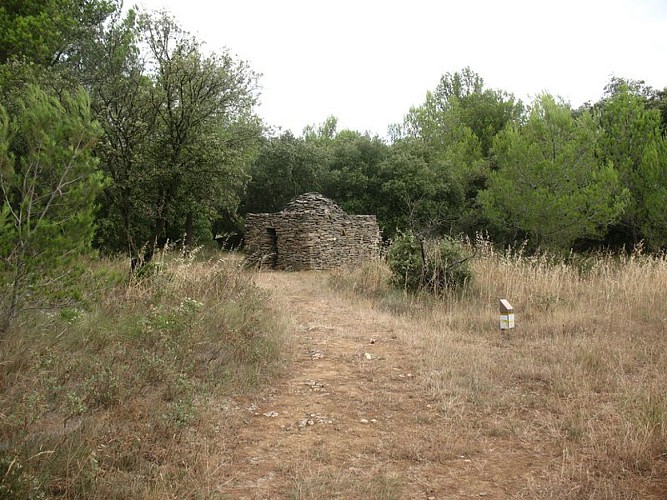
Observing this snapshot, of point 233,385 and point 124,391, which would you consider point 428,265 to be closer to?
point 233,385

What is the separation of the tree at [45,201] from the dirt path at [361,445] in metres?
2.16

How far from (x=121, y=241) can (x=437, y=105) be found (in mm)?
32002

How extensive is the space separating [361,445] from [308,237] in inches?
611

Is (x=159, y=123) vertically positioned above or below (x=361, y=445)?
above

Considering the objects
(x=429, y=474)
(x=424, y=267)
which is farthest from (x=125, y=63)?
(x=429, y=474)

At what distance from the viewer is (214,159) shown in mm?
9984

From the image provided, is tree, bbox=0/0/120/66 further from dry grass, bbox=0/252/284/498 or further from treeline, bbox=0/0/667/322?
dry grass, bbox=0/252/284/498

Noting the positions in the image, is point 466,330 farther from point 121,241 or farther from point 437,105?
point 437,105

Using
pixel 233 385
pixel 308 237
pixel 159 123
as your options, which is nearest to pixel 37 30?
pixel 159 123

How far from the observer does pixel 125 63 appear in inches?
376

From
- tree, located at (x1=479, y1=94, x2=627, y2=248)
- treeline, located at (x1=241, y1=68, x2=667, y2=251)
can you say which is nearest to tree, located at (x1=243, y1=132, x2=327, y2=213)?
treeline, located at (x1=241, y1=68, x2=667, y2=251)

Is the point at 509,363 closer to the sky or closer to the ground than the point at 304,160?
closer to the ground

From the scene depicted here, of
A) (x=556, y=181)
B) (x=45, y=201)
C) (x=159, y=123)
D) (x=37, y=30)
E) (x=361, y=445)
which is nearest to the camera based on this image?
(x=361, y=445)

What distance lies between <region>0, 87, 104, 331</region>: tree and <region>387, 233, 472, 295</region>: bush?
263 inches
